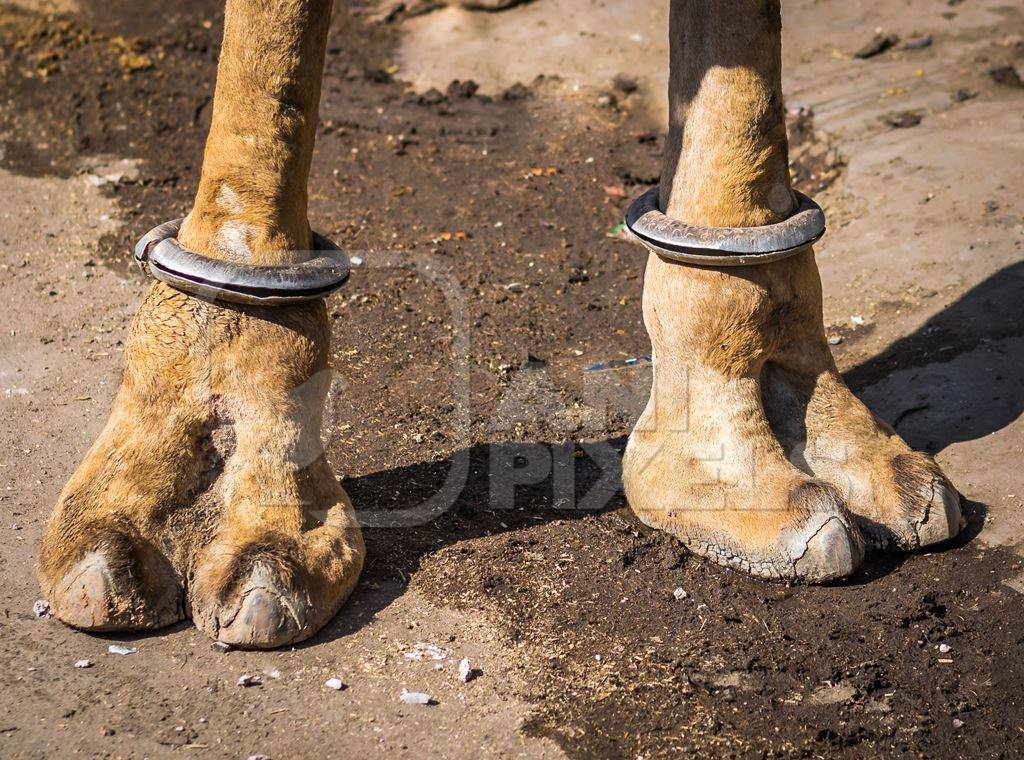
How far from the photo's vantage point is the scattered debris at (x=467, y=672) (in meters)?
2.53

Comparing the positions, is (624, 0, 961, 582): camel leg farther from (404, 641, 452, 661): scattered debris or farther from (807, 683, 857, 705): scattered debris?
(404, 641, 452, 661): scattered debris

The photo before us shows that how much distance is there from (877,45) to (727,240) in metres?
3.89

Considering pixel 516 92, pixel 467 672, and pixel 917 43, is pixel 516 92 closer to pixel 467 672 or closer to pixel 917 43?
pixel 917 43

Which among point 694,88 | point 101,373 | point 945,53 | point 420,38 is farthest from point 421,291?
point 945,53

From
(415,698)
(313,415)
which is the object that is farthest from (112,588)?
(415,698)

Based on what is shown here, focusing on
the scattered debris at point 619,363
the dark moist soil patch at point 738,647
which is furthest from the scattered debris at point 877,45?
the dark moist soil patch at point 738,647

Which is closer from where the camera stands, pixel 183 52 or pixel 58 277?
pixel 58 277

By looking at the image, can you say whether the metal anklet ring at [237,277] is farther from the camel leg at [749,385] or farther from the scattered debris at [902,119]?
the scattered debris at [902,119]

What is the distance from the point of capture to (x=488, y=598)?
2795mm

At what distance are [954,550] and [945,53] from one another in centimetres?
381

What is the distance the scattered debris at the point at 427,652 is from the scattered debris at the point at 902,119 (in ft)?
12.1

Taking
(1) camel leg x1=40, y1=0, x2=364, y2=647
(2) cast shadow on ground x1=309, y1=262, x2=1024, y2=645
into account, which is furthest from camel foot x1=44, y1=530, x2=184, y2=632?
(2) cast shadow on ground x1=309, y1=262, x2=1024, y2=645

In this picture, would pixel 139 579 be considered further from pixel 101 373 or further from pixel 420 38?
pixel 420 38

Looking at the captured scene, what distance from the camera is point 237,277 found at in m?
2.56
